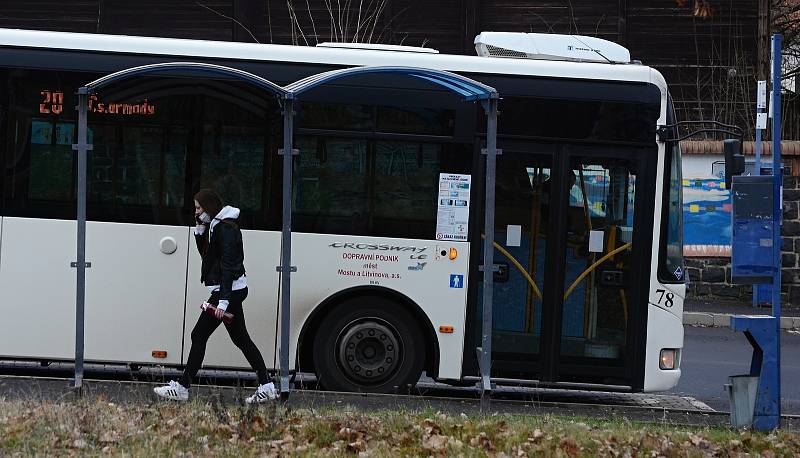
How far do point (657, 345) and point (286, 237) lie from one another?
3398 millimetres

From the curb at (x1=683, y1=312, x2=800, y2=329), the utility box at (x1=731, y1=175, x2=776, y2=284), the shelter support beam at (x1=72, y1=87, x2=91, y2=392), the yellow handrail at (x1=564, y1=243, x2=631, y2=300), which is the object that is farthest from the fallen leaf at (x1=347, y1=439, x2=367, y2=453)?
the curb at (x1=683, y1=312, x2=800, y2=329)

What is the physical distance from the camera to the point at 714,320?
20125 millimetres

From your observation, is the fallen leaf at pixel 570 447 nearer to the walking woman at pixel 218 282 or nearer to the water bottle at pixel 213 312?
the walking woman at pixel 218 282

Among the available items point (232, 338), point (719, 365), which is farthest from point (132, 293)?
point (719, 365)

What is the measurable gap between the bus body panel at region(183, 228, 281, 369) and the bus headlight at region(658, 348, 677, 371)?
3.32m

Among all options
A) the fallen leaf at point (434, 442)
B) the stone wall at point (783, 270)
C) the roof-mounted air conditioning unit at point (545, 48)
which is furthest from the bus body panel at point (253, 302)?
the stone wall at point (783, 270)

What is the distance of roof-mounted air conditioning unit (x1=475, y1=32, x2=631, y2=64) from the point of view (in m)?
12.0

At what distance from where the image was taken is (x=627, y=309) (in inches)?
456

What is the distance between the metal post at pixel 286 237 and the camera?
10.5m

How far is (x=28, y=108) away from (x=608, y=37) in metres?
15.3

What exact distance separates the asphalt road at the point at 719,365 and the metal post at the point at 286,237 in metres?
4.32

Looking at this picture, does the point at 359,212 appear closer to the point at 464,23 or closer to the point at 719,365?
the point at 719,365

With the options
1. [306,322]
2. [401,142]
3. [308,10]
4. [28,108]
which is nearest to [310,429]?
[306,322]

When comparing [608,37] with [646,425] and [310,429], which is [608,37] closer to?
[646,425]
